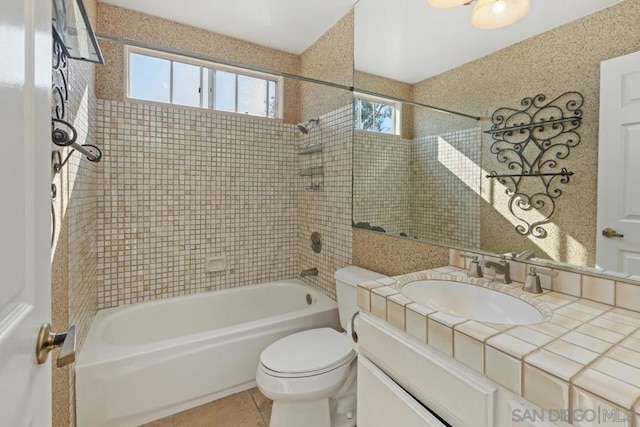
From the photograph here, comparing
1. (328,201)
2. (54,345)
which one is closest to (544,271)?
(54,345)

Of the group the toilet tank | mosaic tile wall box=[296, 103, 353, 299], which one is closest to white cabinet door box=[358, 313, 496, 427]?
the toilet tank

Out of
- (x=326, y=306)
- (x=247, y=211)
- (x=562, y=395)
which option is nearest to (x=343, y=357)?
(x=326, y=306)

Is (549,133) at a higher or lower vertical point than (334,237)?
higher

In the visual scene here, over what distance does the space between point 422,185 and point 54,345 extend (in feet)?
5.21

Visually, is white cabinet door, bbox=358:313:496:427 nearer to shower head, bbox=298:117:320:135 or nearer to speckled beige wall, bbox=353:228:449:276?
speckled beige wall, bbox=353:228:449:276

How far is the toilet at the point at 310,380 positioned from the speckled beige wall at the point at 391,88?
1.17 m

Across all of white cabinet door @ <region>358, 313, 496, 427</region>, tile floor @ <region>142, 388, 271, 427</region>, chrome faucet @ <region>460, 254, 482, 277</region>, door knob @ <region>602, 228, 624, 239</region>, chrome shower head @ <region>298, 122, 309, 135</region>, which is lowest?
tile floor @ <region>142, 388, 271, 427</region>

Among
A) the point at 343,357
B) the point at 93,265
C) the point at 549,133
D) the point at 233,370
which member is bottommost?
the point at 233,370

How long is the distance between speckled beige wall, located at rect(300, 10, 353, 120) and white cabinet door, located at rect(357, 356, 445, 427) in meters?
1.79

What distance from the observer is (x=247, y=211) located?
8.59 feet

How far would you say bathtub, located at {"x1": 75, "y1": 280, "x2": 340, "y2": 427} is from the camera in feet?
4.92

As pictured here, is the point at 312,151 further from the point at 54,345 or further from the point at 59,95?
the point at 54,345

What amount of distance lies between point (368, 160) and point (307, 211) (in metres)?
0.90

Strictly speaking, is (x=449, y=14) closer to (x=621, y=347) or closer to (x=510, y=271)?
(x=510, y=271)
